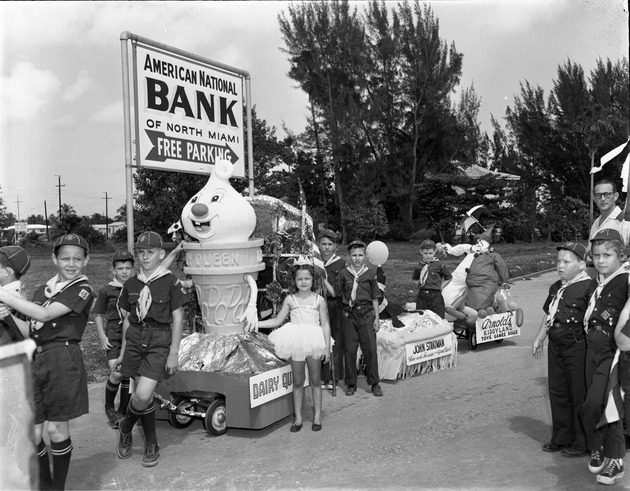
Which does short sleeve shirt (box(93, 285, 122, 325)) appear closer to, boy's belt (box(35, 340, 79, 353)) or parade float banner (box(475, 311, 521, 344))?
boy's belt (box(35, 340, 79, 353))

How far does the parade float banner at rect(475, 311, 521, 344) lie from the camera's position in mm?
8406

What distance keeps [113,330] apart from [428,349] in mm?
3609

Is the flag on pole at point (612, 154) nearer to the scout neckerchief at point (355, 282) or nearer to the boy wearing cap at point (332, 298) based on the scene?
the scout neckerchief at point (355, 282)

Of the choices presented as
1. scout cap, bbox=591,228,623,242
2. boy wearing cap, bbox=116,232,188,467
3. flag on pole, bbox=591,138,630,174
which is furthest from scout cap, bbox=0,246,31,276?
flag on pole, bbox=591,138,630,174

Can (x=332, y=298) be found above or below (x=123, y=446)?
above

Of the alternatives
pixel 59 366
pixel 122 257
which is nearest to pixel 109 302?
pixel 122 257

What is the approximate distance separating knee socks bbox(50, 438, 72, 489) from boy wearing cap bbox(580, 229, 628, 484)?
3396 mm

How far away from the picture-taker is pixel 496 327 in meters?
8.61

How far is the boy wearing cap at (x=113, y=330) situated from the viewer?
543 cm

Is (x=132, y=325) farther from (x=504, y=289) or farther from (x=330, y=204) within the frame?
(x=330, y=204)

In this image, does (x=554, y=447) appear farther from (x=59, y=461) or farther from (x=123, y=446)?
(x=59, y=461)

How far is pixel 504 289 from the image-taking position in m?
8.80

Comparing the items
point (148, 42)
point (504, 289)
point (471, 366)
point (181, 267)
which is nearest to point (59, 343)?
point (181, 267)

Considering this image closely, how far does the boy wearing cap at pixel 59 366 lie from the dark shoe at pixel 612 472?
3.35m
